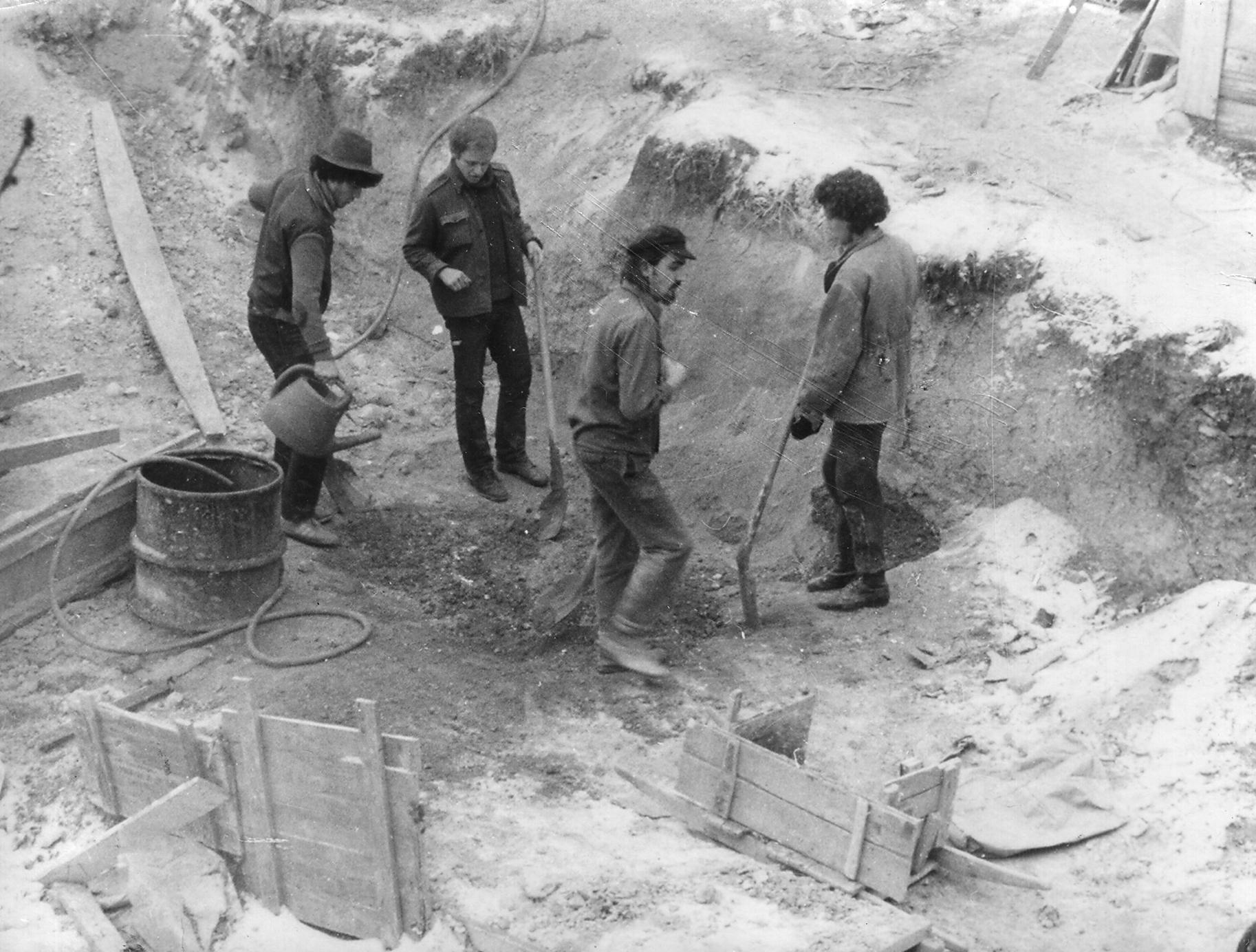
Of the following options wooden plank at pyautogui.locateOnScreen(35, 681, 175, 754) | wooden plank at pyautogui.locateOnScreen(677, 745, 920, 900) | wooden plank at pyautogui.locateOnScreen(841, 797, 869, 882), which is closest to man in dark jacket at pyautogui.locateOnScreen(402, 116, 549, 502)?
wooden plank at pyautogui.locateOnScreen(35, 681, 175, 754)

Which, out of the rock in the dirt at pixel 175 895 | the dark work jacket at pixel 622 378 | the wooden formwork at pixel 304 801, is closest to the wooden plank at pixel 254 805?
the wooden formwork at pixel 304 801

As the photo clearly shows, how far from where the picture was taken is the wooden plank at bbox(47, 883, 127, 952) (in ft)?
15.8

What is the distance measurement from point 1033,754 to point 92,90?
29.3 ft

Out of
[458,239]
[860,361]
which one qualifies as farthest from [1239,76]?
[458,239]

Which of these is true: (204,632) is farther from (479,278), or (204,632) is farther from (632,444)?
(479,278)

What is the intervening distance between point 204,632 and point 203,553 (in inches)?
14.4

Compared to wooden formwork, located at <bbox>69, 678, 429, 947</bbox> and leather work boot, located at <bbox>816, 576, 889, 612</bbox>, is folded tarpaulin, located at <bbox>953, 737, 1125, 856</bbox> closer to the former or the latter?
leather work boot, located at <bbox>816, 576, 889, 612</bbox>

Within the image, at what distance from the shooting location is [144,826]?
4938 millimetres

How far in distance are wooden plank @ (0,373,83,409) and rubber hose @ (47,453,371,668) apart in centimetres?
96

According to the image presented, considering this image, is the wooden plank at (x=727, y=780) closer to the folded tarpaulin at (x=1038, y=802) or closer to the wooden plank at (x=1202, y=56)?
the folded tarpaulin at (x=1038, y=802)

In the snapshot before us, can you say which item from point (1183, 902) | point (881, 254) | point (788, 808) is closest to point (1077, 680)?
point (1183, 902)

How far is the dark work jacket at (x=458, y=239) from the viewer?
7.43 meters

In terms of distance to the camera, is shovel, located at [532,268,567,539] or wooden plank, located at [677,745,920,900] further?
shovel, located at [532,268,567,539]

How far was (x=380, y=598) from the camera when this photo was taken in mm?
6824
